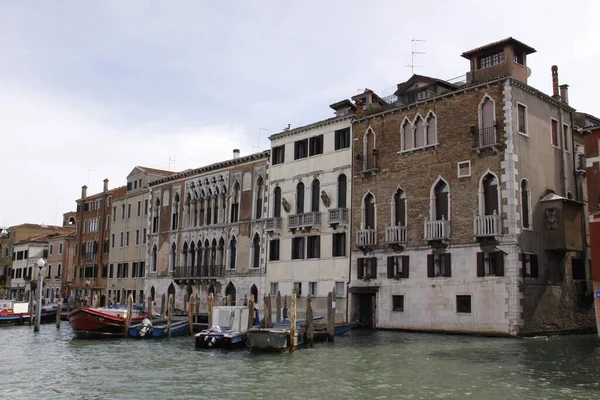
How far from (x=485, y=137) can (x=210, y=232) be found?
63.4 ft

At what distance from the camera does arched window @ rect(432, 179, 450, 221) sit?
27.0m

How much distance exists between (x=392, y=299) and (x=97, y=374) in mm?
14547

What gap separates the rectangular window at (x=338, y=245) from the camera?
3120 cm

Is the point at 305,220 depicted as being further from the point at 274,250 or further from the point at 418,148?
the point at 418,148

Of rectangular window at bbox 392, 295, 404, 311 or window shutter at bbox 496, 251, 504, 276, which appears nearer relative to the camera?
window shutter at bbox 496, 251, 504, 276

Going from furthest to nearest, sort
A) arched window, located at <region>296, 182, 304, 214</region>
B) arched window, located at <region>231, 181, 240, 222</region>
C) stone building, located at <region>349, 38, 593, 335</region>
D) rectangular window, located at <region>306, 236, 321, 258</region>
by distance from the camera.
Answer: arched window, located at <region>231, 181, 240, 222</region>, arched window, located at <region>296, 182, 304, 214</region>, rectangular window, located at <region>306, 236, 321, 258</region>, stone building, located at <region>349, 38, 593, 335</region>

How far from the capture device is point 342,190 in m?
31.8

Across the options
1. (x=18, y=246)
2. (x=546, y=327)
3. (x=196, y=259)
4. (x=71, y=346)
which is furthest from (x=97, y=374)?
(x=18, y=246)

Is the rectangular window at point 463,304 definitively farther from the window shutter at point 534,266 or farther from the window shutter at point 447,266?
the window shutter at point 534,266

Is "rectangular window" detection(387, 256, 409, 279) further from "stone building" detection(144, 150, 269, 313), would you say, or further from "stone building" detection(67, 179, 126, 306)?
"stone building" detection(67, 179, 126, 306)

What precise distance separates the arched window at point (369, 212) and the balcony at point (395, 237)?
1.45 m

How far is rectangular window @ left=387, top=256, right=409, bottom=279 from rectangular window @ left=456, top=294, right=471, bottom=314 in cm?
279

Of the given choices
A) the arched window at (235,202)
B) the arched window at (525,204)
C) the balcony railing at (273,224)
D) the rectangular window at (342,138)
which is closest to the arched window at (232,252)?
the arched window at (235,202)

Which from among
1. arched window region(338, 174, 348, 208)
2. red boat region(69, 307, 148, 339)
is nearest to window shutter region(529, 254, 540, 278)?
arched window region(338, 174, 348, 208)
